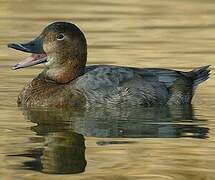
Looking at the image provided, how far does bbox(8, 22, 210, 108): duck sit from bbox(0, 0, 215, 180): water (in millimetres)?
158

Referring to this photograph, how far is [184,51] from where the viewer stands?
14828mm

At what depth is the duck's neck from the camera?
468 inches

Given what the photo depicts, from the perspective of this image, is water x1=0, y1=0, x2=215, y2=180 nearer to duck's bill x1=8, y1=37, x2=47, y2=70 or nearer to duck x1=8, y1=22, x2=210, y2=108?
duck x1=8, y1=22, x2=210, y2=108

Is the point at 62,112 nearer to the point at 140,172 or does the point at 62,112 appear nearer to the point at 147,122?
the point at 147,122

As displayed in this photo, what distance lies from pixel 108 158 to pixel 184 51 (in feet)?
19.8

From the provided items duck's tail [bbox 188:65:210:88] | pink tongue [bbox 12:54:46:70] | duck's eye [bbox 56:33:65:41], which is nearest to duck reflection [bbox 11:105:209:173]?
duck's tail [bbox 188:65:210:88]

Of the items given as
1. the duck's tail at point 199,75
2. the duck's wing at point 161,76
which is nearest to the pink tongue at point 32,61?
the duck's wing at point 161,76

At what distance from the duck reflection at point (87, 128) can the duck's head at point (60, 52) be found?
0.62 m

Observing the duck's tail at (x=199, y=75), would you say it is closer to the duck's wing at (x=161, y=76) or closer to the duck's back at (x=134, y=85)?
the duck's back at (x=134, y=85)

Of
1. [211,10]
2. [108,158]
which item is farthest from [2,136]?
[211,10]

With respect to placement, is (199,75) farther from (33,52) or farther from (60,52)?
(33,52)

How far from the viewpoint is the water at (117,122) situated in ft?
28.4

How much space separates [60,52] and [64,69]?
0.59 ft

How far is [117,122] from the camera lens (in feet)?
34.9
